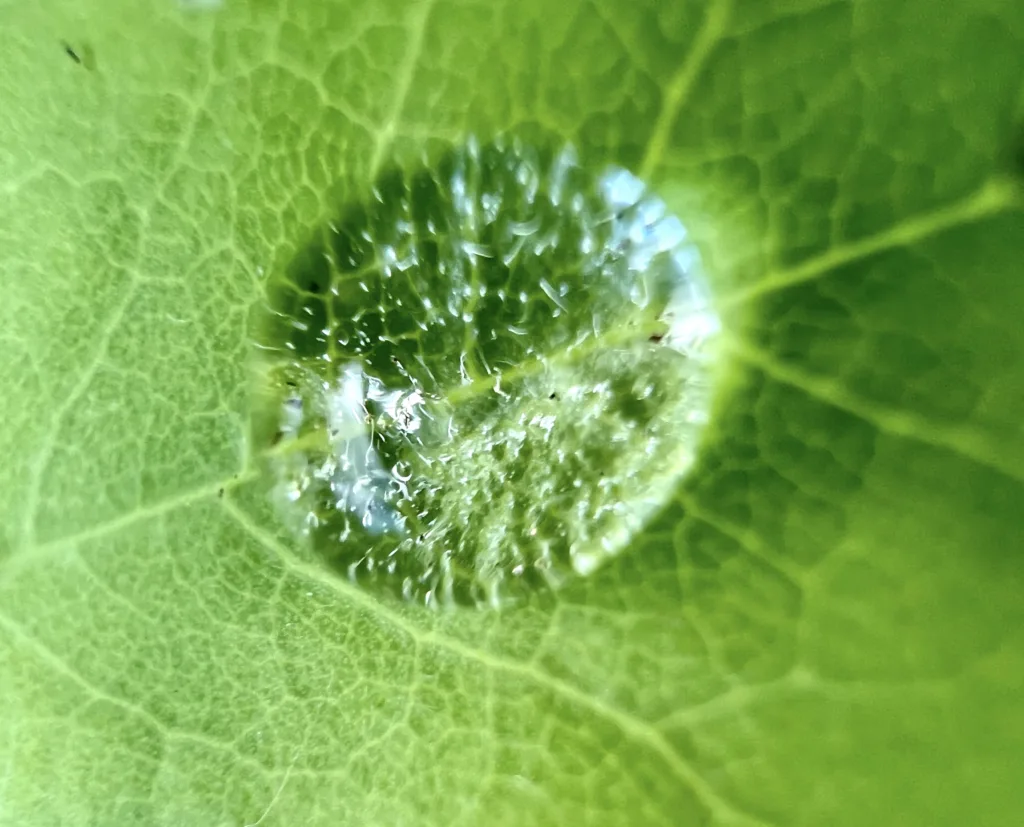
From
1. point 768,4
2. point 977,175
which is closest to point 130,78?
point 768,4

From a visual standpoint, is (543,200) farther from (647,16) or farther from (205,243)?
(205,243)

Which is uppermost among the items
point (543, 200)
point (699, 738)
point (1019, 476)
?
point (543, 200)

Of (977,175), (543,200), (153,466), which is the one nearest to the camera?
(977,175)

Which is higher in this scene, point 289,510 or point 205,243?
point 205,243
